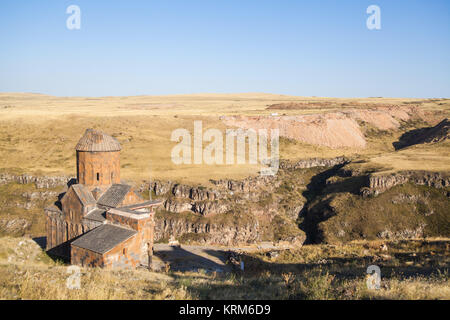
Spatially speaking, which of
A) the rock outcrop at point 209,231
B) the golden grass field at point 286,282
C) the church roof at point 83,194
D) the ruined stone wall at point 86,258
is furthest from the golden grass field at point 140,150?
the golden grass field at point 286,282

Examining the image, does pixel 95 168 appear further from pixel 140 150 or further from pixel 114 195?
pixel 140 150

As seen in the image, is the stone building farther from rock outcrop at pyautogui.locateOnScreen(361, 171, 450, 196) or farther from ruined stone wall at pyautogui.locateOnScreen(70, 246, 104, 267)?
rock outcrop at pyautogui.locateOnScreen(361, 171, 450, 196)

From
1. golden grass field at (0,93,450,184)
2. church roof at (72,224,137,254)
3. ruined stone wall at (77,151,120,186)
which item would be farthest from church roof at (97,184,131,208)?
golden grass field at (0,93,450,184)

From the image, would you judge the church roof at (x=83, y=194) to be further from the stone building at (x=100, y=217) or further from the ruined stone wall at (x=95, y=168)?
the ruined stone wall at (x=95, y=168)

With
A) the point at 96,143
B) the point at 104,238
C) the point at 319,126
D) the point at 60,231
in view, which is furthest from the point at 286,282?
the point at 319,126
